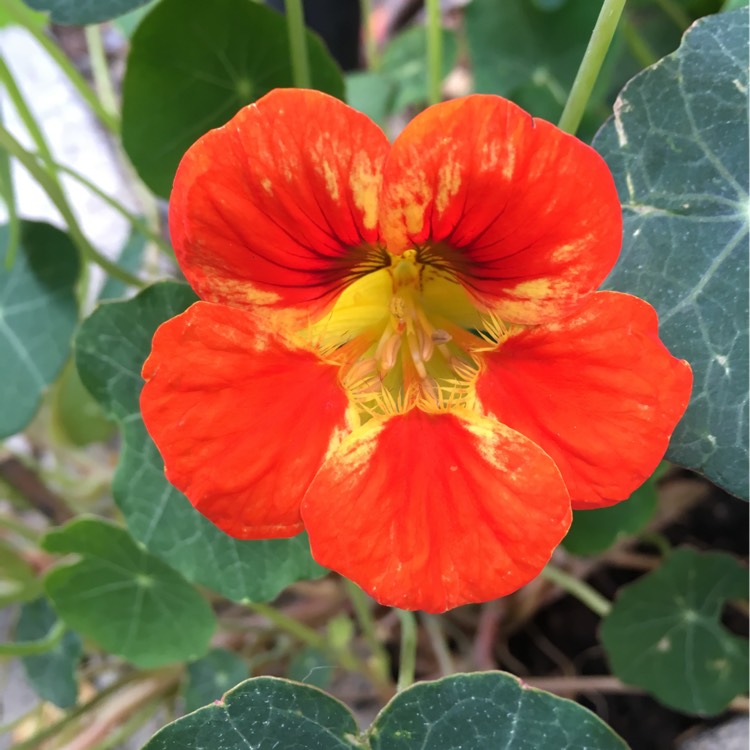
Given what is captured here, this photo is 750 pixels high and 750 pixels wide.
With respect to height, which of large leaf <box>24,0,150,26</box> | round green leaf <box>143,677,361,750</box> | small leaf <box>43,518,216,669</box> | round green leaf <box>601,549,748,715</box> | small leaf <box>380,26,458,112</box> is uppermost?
large leaf <box>24,0,150,26</box>

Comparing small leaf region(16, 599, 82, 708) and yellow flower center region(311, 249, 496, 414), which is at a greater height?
yellow flower center region(311, 249, 496, 414)

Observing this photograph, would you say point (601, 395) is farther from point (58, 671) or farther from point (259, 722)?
point (58, 671)

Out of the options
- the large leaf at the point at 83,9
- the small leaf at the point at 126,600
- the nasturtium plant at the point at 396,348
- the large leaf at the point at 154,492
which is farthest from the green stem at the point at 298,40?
the small leaf at the point at 126,600

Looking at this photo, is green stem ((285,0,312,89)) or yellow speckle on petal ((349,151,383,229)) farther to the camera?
green stem ((285,0,312,89))

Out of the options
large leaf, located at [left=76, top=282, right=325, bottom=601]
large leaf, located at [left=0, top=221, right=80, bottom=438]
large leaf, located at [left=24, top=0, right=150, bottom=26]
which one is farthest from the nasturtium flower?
large leaf, located at [left=0, top=221, right=80, bottom=438]

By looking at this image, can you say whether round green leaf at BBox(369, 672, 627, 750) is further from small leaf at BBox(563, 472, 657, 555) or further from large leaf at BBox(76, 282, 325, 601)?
small leaf at BBox(563, 472, 657, 555)

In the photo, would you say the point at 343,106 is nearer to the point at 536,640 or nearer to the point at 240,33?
the point at 240,33

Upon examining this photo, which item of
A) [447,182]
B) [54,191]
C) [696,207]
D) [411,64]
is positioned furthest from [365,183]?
[411,64]
